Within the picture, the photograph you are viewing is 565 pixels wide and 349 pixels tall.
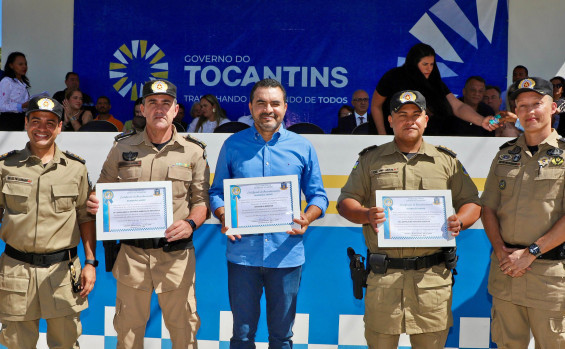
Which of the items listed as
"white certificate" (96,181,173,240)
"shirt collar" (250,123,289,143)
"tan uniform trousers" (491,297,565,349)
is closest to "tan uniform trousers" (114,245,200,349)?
"white certificate" (96,181,173,240)

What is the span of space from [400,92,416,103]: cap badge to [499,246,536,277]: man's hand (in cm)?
92

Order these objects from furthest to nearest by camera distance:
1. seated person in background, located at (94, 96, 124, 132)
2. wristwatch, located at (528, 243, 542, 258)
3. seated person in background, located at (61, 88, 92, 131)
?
seated person in background, located at (94, 96, 124, 132) → seated person in background, located at (61, 88, 92, 131) → wristwatch, located at (528, 243, 542, 258)

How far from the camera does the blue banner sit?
776cm

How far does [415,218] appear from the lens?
2.94 meters

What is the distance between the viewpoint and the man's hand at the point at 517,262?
9.48 feet

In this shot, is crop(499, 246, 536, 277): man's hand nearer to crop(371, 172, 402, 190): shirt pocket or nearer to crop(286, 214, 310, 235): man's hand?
crop(371, 172, 402, 190): shirt pocket

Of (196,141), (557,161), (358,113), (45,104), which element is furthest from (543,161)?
(358,113)

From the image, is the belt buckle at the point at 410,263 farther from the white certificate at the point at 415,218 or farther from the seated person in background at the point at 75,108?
the seated person in background at the point at 75,108

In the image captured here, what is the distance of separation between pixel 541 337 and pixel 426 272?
2.17 feet

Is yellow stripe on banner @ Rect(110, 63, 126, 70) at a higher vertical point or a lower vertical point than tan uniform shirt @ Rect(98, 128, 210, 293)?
higher

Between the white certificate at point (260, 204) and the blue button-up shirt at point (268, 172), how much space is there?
0.32ft

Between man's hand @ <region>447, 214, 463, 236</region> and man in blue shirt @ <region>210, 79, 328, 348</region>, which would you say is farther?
man in blue shirt @ <region>210, 79, 328, 348</region>

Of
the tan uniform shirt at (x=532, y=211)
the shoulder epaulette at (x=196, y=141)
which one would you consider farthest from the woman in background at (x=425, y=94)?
the shoulder epaulette at (x=196, y=141)

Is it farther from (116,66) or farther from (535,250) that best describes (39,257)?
(116,66)
